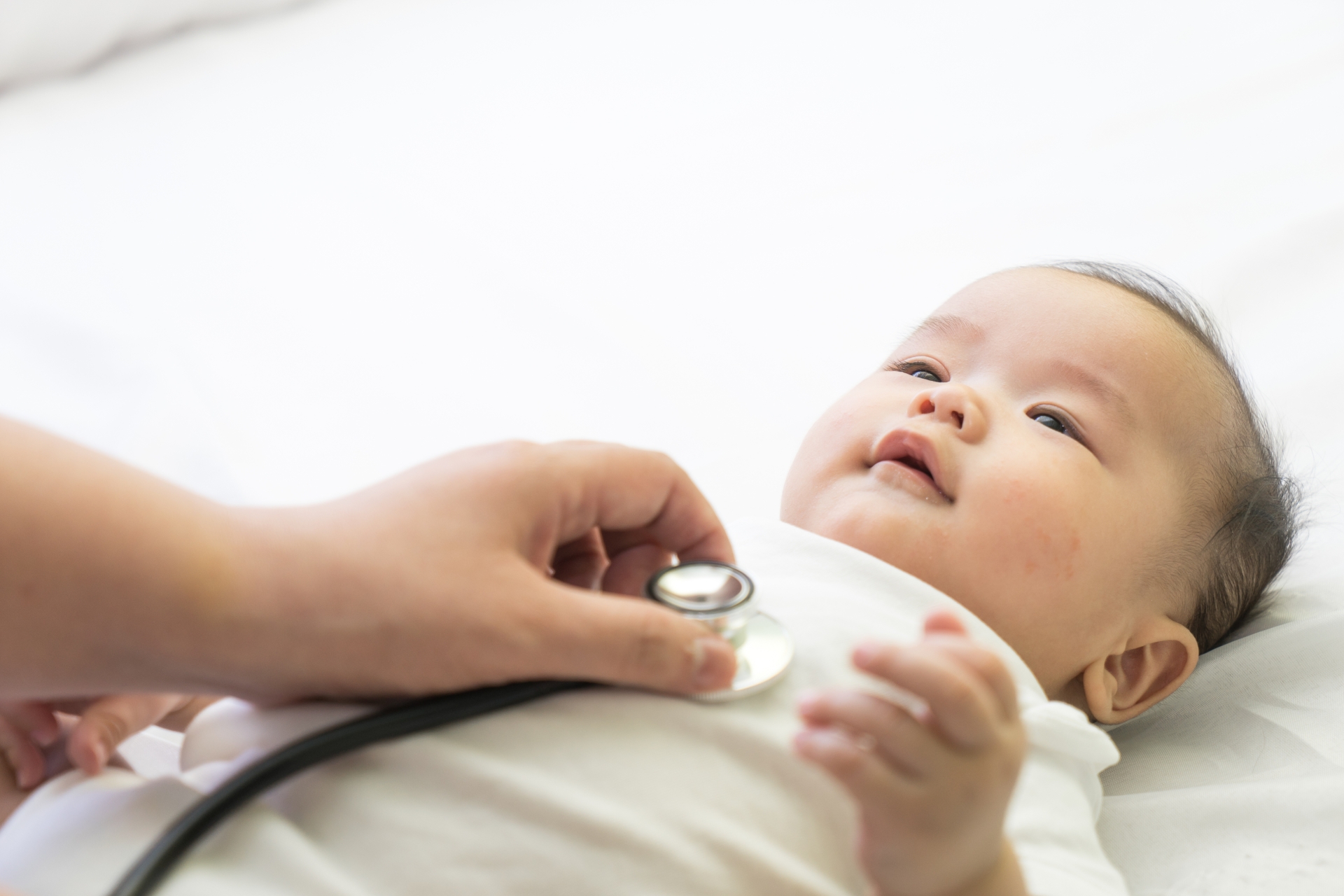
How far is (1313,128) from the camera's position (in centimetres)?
207

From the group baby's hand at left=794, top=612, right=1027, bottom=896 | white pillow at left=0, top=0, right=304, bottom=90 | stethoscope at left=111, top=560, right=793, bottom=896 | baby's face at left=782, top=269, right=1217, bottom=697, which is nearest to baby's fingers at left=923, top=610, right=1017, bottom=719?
baby's hand at left=794, top=612, right=1027, bottom=896

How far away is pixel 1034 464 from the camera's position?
3.33 ft

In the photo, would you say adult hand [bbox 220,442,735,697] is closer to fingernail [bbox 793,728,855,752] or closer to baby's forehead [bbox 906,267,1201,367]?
fingernail [bbox 793,728,855,752]

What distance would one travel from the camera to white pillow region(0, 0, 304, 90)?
2115 mm

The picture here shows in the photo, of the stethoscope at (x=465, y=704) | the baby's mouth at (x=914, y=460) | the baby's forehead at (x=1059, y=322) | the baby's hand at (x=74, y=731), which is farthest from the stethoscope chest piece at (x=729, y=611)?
the baby's forehead at (x=1059, y=322)

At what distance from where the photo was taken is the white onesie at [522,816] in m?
0.73

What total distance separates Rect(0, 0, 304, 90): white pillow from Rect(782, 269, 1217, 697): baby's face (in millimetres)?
1709

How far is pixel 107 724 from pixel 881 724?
0.52 meters

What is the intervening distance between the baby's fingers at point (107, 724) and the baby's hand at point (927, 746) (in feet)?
1.47

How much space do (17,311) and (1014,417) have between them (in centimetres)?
123

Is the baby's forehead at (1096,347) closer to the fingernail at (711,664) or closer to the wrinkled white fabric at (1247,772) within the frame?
the wrinkled white fabric at (1247,772)

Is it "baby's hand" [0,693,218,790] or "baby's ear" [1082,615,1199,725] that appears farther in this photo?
"baby's ear" [1082,615,1199,725]

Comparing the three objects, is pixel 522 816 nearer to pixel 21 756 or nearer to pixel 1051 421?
pixel 21 756

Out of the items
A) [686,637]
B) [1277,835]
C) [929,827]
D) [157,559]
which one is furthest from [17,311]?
[1277,835]
